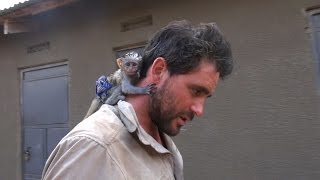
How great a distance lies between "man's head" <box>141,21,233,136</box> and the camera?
1.80 meters

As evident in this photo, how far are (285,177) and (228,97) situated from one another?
1043 millimetres

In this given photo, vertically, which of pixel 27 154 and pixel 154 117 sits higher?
pixel 154 117

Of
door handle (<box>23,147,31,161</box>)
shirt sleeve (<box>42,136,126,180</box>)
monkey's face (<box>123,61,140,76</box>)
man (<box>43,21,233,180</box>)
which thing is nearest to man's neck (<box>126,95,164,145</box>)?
man (<box>43,21,233,180</box>)

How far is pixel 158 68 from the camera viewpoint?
1847 mm

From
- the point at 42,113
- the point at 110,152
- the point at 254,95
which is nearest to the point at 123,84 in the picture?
the point at 110,152

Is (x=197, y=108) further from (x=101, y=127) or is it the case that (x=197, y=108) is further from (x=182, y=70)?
(x=101, y=127)

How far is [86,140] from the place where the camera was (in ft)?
5.15

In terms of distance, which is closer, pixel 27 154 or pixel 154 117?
pixel 154 117

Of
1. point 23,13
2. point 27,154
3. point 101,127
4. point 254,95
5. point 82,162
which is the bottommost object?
point 27,154

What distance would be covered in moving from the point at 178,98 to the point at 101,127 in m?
0.34

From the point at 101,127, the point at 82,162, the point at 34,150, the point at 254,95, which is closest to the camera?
the point at 82,162

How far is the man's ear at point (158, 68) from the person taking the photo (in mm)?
1833

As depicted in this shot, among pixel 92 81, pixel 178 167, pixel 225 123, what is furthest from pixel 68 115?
pixel 178 167

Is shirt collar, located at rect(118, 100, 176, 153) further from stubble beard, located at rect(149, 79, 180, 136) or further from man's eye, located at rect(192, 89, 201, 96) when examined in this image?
man's eye, located at rect(192, 89, 201, 96)
